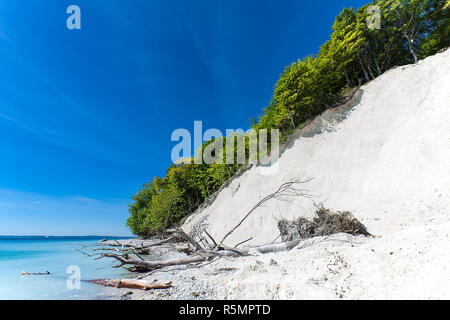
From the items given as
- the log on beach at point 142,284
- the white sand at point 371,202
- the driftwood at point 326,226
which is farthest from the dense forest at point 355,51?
the log on beach at point 142,284

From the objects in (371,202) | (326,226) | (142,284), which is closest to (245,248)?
(326,226)

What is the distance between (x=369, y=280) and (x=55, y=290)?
6.82m

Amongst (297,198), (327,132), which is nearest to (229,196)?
(297,198)

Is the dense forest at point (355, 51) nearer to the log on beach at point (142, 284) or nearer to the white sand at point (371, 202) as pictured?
the white sand at point (371, 202)

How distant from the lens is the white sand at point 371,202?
7.55ft

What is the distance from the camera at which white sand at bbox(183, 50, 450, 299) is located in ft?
7.55

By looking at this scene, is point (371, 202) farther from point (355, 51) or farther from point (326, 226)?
point (355, 51)

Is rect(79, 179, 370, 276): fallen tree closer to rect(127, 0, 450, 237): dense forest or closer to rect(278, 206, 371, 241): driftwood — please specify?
rect(278, 206, 371, 241): driftwood

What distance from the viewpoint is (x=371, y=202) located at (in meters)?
7.31

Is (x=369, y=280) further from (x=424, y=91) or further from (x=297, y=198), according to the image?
(x=424, y=91)

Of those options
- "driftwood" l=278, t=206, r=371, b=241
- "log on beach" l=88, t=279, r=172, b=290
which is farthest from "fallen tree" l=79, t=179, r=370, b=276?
"log on beach" l=88, t=279, r=172, b=290

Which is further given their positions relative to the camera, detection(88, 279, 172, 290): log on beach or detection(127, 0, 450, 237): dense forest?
detection(127, 0, 450, 237): dense forest

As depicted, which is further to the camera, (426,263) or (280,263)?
(280,263)
